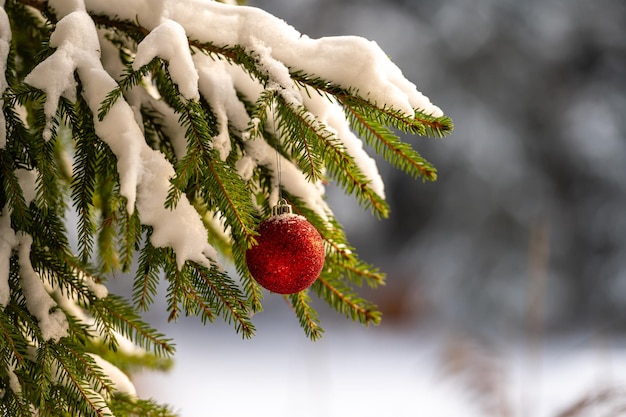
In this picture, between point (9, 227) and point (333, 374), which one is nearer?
point (9, 227)

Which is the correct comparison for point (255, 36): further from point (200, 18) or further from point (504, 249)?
point (504, 249)

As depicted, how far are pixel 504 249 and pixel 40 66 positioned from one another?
4.28 meters

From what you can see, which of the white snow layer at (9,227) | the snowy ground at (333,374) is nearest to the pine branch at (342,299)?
the white snow layer at (9,227)

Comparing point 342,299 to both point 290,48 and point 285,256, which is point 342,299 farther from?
point 290,48

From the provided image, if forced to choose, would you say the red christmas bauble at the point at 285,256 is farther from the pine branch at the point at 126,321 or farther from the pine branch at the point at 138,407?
the pine branch at the point at 138,407

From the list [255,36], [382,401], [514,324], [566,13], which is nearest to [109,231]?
[255,36]

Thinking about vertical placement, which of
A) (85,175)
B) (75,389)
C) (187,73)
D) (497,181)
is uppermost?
(497,181)

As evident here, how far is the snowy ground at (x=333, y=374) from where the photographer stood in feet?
10.5

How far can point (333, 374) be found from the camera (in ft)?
12.6

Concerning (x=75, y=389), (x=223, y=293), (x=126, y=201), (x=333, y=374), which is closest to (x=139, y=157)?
(x=126, y=201)

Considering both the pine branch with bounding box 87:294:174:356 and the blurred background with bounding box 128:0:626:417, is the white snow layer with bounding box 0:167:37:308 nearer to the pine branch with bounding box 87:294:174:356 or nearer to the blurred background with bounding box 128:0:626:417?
the pine branch with bounding box 87:294:174:356

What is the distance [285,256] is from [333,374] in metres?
3.33

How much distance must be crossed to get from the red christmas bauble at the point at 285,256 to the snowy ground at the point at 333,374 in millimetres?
1983

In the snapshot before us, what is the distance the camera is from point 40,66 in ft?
2.36
